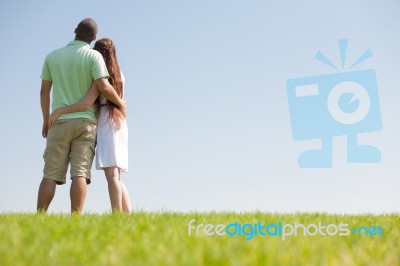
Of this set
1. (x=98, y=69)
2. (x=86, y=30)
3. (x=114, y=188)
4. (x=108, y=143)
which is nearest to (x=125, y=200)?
(x=114, y=188)

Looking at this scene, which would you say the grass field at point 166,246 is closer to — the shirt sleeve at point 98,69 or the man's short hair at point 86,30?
the shirt sleeve at point 98,69

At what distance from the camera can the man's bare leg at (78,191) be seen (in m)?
6.17

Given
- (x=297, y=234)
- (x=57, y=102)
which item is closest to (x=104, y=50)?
(x=57, y=102)

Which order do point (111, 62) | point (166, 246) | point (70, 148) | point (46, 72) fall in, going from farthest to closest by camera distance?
point (111, 62), point (46, 72), point (70, 148), point (166, 246)

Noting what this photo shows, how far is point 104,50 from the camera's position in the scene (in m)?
6.67

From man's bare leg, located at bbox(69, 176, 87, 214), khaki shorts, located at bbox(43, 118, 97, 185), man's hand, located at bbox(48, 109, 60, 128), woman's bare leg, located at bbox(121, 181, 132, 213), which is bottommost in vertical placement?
woman's bare leg, located at bbox(121, 181, 132, 213)

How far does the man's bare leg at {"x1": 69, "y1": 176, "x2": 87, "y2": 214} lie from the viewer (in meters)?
6.17

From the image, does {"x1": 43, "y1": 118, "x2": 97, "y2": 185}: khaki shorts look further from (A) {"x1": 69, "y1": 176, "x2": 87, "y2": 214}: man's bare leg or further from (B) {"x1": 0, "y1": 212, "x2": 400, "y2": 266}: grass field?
(B) {"x1": 0, "y1": 212, "x2": 400, "y2": 266}: grass field

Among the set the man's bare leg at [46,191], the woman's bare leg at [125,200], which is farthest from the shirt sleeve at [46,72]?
the woman's bare leg at [125,200]

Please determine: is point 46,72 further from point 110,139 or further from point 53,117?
point 110,139

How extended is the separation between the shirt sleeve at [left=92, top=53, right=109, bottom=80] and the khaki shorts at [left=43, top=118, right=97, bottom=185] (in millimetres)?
572

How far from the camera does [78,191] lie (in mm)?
6172

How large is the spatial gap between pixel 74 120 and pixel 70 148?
0.43 meters

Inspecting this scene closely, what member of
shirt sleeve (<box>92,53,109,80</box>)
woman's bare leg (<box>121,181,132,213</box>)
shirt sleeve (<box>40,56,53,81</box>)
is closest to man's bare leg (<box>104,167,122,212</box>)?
woman's bare leg (<box>121,181,132,213</box>)
